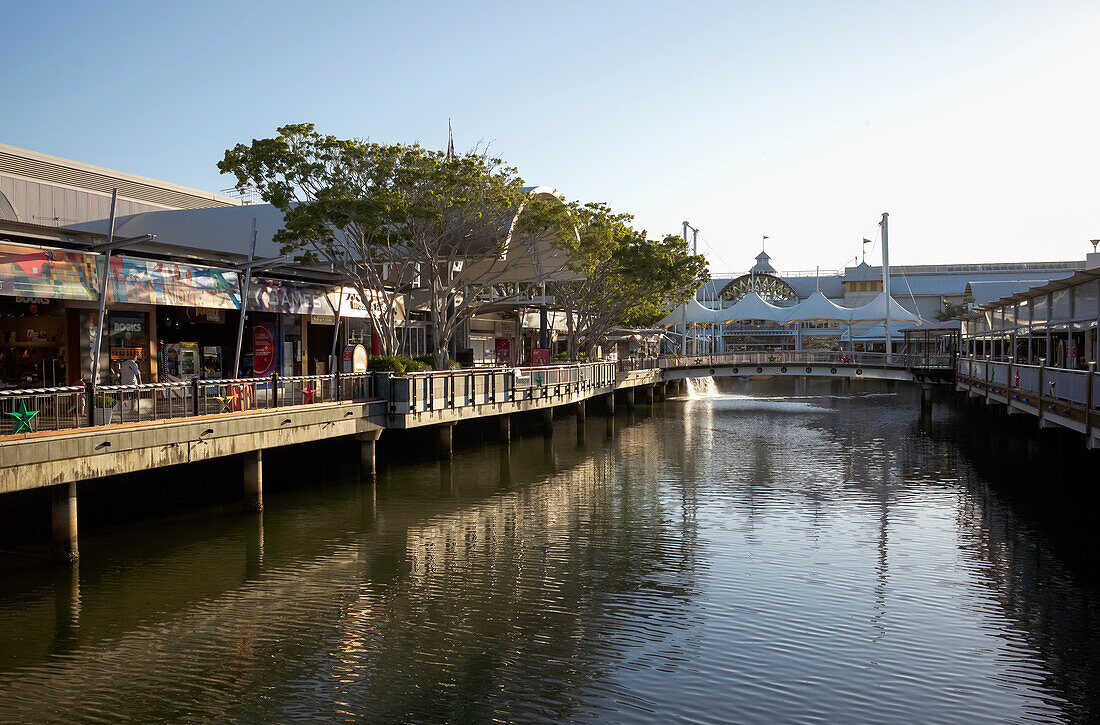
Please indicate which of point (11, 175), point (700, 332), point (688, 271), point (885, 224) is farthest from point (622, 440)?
point (700, 332)

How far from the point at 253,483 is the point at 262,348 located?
49.8 feet

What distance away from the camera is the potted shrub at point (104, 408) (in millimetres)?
17750

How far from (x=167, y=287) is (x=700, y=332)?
85507 mm

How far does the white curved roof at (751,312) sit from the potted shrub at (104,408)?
68312 mm

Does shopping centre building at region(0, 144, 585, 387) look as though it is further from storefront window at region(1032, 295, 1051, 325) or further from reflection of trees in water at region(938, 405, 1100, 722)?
storefront window at region(1032, 295, 1051, 325)

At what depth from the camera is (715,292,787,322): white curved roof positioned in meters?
82.3

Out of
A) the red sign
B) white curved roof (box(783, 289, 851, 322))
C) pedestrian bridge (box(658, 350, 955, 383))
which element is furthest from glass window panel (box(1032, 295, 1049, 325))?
white curved roof (box(783, 289, 851, 322))

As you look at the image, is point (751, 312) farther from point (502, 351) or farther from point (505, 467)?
point (505, 467)

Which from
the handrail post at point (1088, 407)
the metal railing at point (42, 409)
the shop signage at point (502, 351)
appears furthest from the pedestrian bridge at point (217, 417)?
the handrail post at point (1088, 407)

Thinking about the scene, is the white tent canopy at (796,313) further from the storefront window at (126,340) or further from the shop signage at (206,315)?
the storefront window at (126,340)

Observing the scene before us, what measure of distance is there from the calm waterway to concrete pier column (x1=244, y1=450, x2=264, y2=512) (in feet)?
1.47

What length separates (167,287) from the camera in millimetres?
29344

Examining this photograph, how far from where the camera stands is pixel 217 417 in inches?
814

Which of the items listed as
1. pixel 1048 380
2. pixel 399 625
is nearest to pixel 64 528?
pixel 399 625
